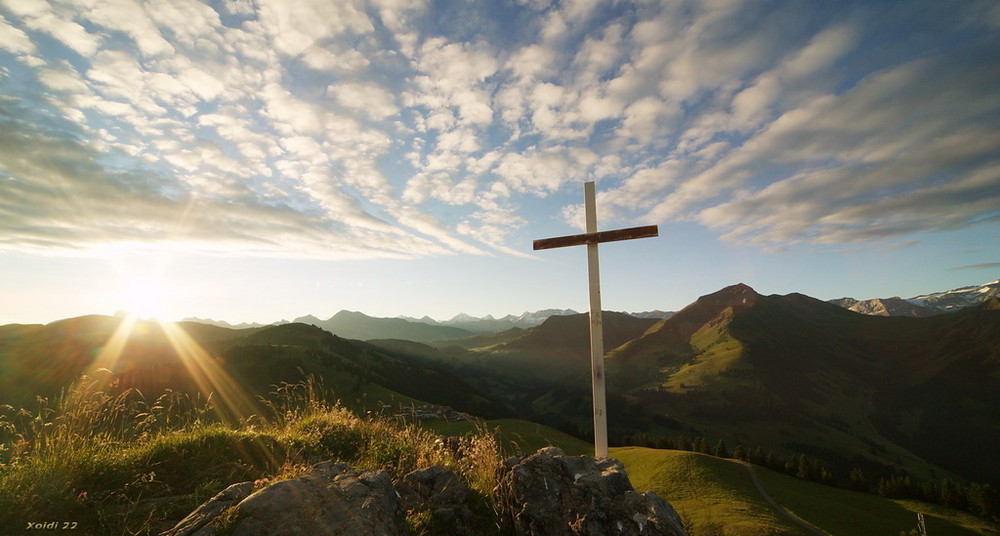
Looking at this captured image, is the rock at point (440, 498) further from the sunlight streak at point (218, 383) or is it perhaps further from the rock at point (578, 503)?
the sunlight streak at point (218, 383)

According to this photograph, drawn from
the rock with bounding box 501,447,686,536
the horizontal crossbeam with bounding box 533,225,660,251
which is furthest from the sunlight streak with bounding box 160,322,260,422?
the rock with bounding box 501,447,686,536

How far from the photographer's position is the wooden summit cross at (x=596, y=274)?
9.40m

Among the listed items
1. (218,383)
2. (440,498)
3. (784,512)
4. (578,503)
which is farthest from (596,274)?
(218,383)

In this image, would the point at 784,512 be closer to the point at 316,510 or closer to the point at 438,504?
the point at 438,504

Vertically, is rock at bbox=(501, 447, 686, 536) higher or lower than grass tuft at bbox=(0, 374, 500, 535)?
lower

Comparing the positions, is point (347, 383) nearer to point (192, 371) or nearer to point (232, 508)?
point (192, 371)

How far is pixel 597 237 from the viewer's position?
33.4ft

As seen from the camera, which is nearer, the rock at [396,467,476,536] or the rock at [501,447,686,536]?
the rock at [501,447,686,536]

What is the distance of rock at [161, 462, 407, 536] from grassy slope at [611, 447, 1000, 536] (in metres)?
48.6

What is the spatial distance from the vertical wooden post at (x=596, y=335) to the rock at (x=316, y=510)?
5484 mm

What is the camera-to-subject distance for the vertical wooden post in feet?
30.6

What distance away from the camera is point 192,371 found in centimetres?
12275

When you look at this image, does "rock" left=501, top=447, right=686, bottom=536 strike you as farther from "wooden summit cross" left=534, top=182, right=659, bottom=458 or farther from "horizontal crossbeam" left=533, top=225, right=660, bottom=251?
"horizontal crossbeam" left=533, top=225, right=660, bottom=251

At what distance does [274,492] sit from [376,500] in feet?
3.93
